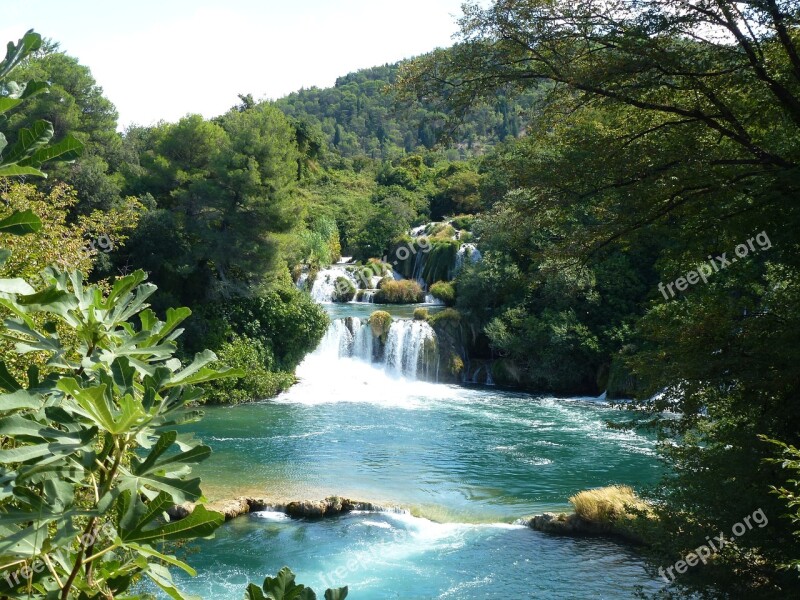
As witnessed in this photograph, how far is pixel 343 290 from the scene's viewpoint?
1139 inches

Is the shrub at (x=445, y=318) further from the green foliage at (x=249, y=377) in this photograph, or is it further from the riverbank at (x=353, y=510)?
the riverbank at (x=353, y=510)

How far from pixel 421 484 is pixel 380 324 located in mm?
10535

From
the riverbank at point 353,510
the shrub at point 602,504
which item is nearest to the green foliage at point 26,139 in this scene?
the riverbank at point 353,510

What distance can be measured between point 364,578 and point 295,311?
13274 millimetres

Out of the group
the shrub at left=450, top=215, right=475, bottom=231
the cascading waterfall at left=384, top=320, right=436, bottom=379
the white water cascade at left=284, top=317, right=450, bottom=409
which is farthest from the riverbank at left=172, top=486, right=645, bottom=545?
the shrub at left=450, top=215, right=475, bottom=231

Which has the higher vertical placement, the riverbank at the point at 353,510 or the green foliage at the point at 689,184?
the green foliage at the point at 689,184

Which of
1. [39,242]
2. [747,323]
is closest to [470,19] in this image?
[747,323]

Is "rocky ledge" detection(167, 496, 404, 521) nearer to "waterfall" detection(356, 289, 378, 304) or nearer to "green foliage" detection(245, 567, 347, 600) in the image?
"green foliage" detection(245, 567, 347, 600)

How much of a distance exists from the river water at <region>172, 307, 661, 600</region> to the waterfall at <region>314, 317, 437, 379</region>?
130 cm

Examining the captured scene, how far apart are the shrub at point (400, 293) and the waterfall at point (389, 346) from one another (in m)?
5.36

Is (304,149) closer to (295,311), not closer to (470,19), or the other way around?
(295,311)

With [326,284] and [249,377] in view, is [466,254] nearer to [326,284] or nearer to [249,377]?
[326,284]

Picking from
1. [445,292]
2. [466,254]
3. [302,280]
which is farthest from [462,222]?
[302,280]

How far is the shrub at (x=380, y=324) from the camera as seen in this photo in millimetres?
22516
